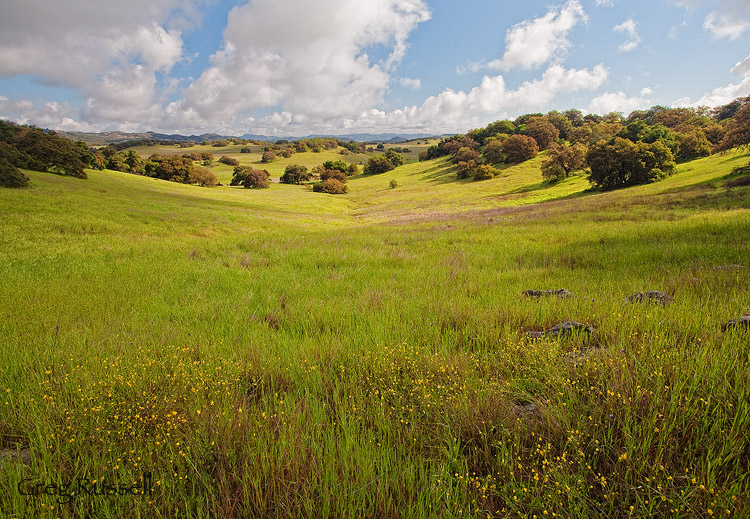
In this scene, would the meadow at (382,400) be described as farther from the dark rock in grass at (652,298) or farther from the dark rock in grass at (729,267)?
the dark rock in grass at (652,298)

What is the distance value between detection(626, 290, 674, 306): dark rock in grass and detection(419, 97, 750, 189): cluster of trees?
140 ft

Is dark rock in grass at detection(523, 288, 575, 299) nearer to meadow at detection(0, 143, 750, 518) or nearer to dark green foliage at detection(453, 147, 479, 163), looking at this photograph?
meadow at detection(0, 143, 750, 518)

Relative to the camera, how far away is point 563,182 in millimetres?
59031

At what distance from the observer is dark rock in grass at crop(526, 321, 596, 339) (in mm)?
3479

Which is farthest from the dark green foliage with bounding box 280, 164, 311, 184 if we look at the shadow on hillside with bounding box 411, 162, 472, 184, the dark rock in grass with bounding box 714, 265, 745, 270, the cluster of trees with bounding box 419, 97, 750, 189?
the dark rock in grass with bounding box 714, 265, 745, 270

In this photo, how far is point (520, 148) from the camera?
8488 cm

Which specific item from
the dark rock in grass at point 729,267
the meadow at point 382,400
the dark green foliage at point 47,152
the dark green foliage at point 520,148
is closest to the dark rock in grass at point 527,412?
the meadow at point 382,400

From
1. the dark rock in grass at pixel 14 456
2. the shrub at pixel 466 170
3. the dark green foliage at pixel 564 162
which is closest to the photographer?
the dark rock in grass at pixel 14 456

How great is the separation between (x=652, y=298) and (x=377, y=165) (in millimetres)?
111862

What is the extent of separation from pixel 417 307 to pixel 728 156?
220 ft

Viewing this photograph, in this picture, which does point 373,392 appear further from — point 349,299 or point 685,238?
point 685,238

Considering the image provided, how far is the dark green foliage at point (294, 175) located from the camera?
89.6m

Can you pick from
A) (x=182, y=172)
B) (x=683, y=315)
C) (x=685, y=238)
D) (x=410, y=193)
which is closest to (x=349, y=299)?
(x=683, y=315)

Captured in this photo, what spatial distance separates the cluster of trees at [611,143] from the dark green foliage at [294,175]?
44.6m
